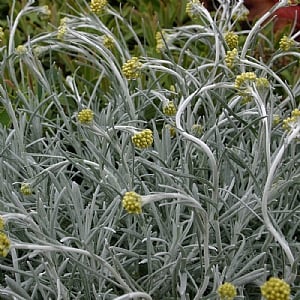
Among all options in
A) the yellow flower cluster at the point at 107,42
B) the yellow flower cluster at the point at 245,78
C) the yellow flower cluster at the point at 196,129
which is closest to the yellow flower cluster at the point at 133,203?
the yellow flower cluster at the point at 245,78

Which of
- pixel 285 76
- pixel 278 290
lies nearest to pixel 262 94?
pixel 278 290

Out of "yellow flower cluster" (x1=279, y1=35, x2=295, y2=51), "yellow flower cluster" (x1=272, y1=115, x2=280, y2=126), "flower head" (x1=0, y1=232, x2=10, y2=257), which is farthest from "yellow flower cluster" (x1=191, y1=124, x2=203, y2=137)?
"flower head" (x1=0, y1=232, x2=10, y2=257)

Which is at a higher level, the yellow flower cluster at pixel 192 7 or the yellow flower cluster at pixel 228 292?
the yellow flower cluster at pixel 192 7

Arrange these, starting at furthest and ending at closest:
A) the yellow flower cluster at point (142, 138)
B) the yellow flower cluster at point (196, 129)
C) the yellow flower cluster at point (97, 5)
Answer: the yellow flower cluster at point (97, 5), the yellow flower cluster at point (196, 129), the yellow flower cluster at point (142, 138)

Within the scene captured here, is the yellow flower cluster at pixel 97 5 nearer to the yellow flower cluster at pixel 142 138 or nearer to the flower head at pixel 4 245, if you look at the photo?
the yellow flower cluster at pixel 142 138

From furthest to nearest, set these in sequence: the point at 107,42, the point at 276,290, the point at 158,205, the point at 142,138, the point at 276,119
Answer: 1. the point at 107,42
2. the point at 276,119
3. the point at 158,205
4. the point at 142,138
5. the point at 276,290

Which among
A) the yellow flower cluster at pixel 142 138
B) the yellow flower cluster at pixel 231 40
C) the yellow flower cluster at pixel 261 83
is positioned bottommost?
the yellow flower cluster at pixel 231 40

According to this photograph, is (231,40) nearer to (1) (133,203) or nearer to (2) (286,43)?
(2) (286,43)

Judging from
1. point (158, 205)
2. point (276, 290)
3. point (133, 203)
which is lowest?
point (158, 205)

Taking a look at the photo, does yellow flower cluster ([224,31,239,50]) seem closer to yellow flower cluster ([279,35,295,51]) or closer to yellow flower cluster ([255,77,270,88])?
yellow flower cluster ([279,35,295,51])

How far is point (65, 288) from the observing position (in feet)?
3.83

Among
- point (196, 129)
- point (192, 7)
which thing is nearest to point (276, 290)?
point (196, 129)

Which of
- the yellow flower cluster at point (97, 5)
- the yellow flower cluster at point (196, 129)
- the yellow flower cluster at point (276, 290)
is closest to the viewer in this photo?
the yellow flower cluster at point (276, 290)

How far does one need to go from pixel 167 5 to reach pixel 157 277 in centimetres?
136
